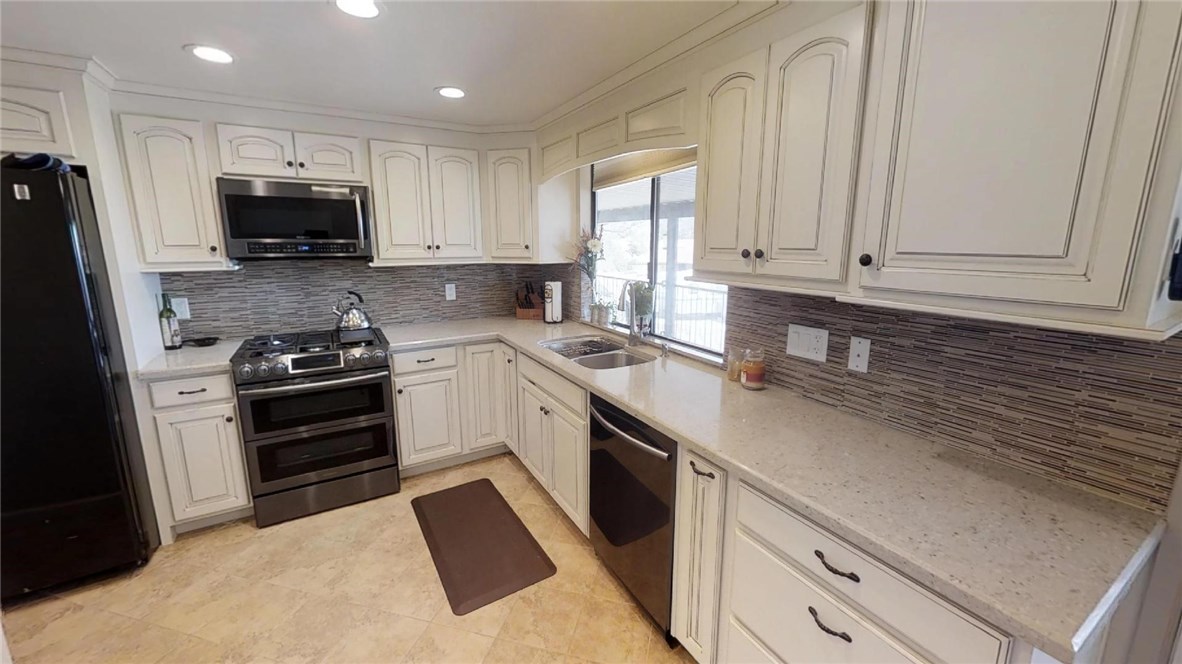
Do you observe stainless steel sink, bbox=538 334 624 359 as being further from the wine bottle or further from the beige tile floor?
the wine bottle

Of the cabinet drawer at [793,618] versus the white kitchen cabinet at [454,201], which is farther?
the white kitchen cabinet at [454,201]

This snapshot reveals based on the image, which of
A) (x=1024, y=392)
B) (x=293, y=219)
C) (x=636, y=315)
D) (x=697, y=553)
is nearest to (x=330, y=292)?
(x=293, y=219)

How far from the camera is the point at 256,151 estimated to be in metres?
2.47

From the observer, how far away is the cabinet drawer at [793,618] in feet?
3.34

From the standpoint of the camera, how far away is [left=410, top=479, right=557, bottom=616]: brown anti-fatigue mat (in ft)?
6.63

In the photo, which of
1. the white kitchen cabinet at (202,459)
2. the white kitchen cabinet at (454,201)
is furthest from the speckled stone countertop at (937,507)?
the white kitchen cabinet at (202,459)

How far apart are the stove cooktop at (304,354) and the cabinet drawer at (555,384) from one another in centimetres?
80

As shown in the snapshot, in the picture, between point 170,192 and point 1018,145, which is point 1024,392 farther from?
point 170,192

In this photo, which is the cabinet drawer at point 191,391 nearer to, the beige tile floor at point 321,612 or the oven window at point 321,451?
the oven window at point 321,451

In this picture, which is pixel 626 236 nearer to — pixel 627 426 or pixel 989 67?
pixel 627 426

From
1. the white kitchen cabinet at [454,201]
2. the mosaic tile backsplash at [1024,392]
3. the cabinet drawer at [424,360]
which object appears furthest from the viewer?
the white kitchen cabinet at [454,201]

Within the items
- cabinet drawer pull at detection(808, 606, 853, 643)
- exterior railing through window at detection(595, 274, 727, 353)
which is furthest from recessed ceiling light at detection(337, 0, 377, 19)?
cabinet drawer pull at detection(808, 606, 853, 643)

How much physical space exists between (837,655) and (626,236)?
2302 millimetres

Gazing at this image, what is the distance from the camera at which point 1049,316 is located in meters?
0.90
